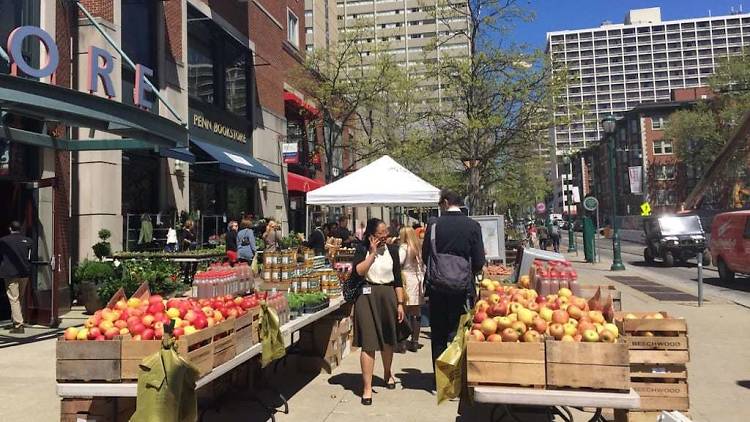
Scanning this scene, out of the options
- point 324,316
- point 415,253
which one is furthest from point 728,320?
point 324,316

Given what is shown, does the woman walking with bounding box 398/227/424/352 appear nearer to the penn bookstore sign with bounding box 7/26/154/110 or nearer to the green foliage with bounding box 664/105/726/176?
the penn bookstore sign with bounding box 7/26/154/110

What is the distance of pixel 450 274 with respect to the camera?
5.50 meters

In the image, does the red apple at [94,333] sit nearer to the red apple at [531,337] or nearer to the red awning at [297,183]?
the red apple at [531,337]

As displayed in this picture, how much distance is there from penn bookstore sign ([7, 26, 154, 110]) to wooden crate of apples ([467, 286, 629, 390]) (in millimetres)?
8470

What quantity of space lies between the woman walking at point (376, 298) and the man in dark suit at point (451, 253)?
38 cm

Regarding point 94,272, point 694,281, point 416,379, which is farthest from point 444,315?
point 694,281

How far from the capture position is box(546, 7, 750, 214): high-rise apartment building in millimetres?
140625

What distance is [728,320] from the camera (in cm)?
990

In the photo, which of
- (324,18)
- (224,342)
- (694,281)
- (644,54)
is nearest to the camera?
(224,342)

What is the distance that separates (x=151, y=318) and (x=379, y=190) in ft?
22.9

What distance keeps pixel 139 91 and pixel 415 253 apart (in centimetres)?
747

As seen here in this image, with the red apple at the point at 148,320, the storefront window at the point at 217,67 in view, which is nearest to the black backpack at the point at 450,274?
the red apple at the point at 148,320

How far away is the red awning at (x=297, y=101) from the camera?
85.0ft

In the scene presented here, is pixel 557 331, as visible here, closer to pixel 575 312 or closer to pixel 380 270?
pixel 575 312
